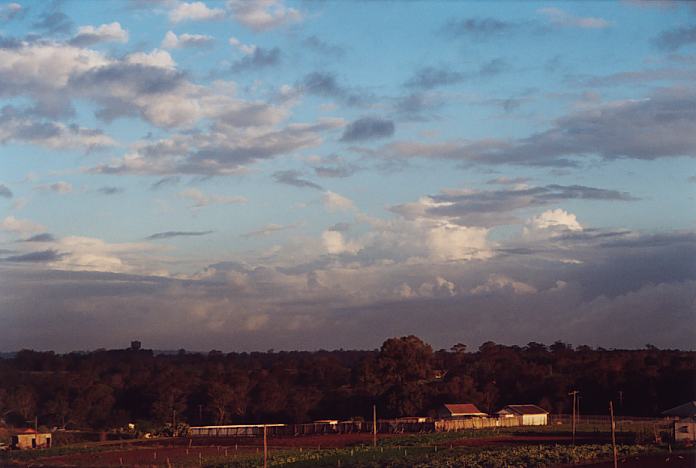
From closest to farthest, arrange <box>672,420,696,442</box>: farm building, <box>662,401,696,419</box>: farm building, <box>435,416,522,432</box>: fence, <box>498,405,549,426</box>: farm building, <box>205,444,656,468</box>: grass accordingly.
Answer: <box>205,444,656,468</box>: grass
<box>672,420,696,442</box>: farm building
<box>662,401,696,419</box>: farm building
<box>435,416,522,432</box>: fence
<box>498,405,549,426</box>: farm building

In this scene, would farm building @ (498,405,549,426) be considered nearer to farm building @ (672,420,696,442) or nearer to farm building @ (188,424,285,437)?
farm building @ (188,424,285,437)

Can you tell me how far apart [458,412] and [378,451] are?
94.2 feet

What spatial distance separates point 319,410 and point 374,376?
6669 mm

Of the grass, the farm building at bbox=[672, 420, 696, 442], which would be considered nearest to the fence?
the grass

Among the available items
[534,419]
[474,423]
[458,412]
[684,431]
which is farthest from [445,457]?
[458,412]

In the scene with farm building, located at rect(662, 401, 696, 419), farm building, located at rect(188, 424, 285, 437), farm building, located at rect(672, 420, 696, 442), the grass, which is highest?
farm building, located at rect(662, 401, 696, 419)

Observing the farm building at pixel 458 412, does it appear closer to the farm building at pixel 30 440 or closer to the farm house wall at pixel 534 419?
the farm house wall at pixel 534 419

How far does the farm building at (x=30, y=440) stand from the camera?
7469cm

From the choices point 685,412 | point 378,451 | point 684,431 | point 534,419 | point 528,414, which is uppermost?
point 685,412

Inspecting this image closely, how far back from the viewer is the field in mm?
52094

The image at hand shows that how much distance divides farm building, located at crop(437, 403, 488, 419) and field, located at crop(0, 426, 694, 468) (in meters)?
9.50

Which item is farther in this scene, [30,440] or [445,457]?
[30,440]

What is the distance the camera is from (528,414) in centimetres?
8694

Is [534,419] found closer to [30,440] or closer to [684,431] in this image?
[684,431]
